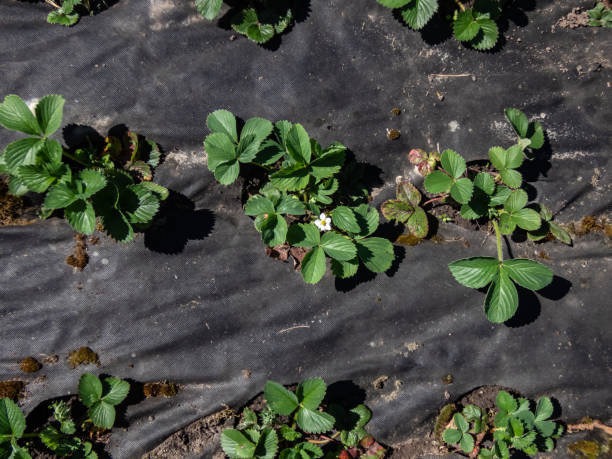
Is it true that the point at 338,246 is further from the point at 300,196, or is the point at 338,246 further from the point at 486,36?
the point at 486,36

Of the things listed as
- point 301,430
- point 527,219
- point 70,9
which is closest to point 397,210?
point 527,219

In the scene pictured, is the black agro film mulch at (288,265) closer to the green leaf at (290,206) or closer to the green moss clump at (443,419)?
the green moss clump at (443,419)

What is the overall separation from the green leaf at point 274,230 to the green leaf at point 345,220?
32 cm

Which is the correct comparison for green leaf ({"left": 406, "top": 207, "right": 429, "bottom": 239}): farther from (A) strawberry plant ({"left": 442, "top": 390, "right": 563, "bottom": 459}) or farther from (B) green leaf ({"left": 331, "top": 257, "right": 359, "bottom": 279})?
(A) strawberry plant ({"left": 442, "top": 390, "right": 563, "bottom": 459})

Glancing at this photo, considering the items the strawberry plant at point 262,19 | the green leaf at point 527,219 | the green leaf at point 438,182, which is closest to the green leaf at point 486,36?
the green leaf at point 438,182

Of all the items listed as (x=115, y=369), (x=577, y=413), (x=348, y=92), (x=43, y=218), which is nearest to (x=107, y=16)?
(x=43, y=218)

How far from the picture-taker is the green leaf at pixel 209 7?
253 cm

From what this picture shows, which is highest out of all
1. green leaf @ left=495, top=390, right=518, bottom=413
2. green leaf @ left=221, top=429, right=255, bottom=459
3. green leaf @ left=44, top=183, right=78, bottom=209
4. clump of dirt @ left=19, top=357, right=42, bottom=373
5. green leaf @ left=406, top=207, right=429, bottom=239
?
green leaf @ left=44, top=183, right=78, bottom=209

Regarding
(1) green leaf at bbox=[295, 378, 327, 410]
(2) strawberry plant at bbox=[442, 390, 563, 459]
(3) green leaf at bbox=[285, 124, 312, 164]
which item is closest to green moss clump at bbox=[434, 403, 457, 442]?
(2) strawberry plant at bbox=[442, 390, 563, 459]

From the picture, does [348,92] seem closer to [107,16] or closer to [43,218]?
[107,16]

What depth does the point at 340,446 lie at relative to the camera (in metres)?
2.69

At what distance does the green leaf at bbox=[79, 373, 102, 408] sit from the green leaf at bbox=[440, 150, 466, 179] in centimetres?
253

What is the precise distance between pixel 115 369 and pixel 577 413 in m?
3.08

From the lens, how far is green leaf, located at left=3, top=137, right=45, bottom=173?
2307mm
